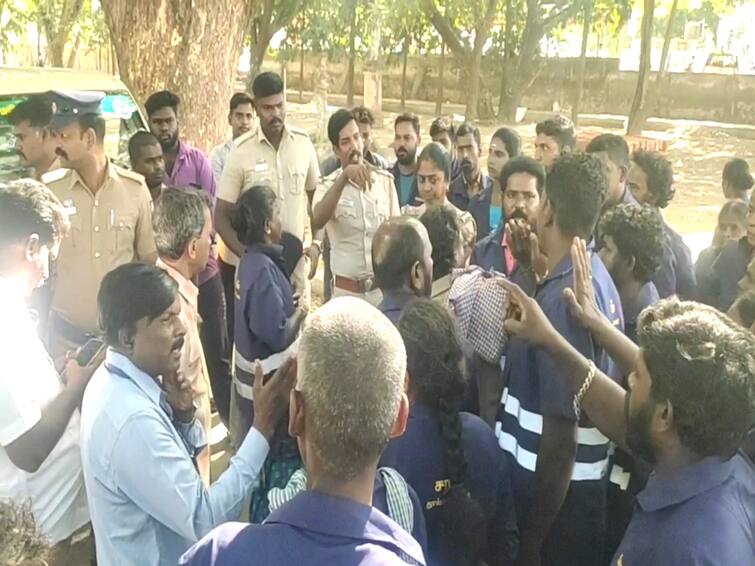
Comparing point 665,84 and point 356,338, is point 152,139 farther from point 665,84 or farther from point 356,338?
point 665,84

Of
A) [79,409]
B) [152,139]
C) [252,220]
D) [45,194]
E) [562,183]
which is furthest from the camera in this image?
[152,139]

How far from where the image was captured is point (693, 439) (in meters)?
1.68

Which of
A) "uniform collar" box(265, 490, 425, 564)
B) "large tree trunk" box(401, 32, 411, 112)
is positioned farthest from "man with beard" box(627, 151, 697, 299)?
"large tree trunk" box(401, 32, 411, 112)

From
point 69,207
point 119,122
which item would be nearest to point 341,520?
point 69,207

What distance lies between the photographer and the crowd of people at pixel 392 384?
1510 millimetres

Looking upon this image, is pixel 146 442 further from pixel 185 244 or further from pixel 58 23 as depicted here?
pixel 58 23

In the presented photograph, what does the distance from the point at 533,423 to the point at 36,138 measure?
2904 mm

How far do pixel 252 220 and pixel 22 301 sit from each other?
112cm

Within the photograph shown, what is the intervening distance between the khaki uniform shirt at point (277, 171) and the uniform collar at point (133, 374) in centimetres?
246

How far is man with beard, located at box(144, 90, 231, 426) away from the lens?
4.57 m

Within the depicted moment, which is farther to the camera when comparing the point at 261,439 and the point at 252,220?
the point at 252,220

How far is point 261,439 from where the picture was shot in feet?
7.16

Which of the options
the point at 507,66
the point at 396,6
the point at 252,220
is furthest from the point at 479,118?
the point at 252,220

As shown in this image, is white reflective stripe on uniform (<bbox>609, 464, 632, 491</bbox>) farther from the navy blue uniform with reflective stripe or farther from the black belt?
the black belt
